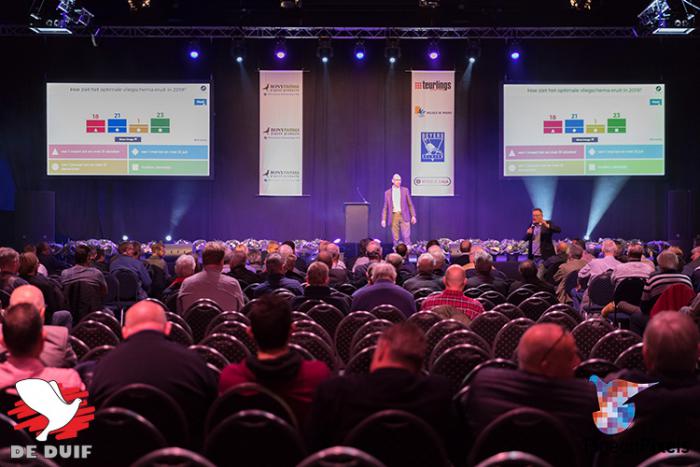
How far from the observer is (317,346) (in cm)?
446

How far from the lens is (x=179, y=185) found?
16250 mm

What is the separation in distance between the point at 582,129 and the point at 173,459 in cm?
1457

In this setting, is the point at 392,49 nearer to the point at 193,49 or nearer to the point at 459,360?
the point at 193,49

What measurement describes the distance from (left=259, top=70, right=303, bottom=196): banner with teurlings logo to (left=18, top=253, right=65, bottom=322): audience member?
9203mm

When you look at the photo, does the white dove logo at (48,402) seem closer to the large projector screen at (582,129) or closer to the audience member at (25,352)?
the audience member at (25,352)

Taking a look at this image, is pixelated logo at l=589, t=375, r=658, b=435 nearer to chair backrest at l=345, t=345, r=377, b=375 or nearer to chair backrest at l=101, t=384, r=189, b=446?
chair backrest at l=345, t=345, r=377, b=375

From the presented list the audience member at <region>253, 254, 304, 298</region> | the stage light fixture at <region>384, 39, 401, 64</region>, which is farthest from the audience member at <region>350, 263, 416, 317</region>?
the stage light fixture at <region>384, 39, 401, 64</region>

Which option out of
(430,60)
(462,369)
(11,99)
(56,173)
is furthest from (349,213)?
(462,369)

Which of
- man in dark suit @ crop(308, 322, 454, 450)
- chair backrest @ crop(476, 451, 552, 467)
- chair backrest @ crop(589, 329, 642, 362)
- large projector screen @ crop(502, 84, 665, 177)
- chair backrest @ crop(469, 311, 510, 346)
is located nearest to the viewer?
chair backrest @ crop(476, 451, 552, 467)

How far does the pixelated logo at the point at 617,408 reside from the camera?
3070mm

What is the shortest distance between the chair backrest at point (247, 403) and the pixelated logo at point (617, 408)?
1.30 meters

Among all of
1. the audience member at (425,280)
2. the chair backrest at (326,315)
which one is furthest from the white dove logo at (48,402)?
the audience member at (425,280)

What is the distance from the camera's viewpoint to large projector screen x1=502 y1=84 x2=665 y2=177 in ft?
51.0

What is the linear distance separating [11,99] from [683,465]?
16527mm
